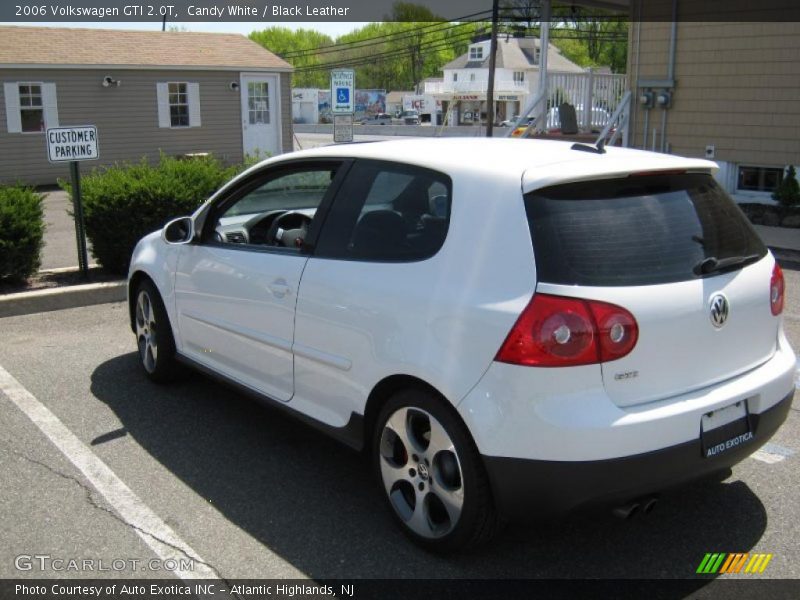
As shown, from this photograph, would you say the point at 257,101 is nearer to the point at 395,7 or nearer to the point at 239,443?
the point at 395,7

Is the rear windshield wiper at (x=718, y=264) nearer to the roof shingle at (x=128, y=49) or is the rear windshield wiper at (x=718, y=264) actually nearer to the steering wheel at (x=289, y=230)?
the steering wheel at (x=289, y=230)

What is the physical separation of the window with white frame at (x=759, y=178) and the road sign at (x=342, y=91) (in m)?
6.58

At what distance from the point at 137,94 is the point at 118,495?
20844 mm

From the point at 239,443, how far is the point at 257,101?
22222 millimetres

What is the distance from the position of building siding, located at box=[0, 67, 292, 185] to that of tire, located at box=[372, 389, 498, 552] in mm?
19798

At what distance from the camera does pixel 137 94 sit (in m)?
23.0

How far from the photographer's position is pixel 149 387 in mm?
5785

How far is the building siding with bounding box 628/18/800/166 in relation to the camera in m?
13.0

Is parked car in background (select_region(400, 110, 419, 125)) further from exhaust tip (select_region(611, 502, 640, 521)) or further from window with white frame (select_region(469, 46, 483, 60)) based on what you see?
exhaust tip (select_region(611, 502, 640, 521))

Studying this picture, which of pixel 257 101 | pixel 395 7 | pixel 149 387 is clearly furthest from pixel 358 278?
pixel 395 7

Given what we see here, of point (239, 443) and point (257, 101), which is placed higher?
point (257, 101)

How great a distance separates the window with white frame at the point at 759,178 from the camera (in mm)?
13516

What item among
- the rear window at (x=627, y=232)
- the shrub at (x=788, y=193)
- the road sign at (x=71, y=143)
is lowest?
the shrub at (x=788, y=193)

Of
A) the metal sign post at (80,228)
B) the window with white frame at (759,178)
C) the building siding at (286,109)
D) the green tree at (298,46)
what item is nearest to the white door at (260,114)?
the building siding at (286,109)
